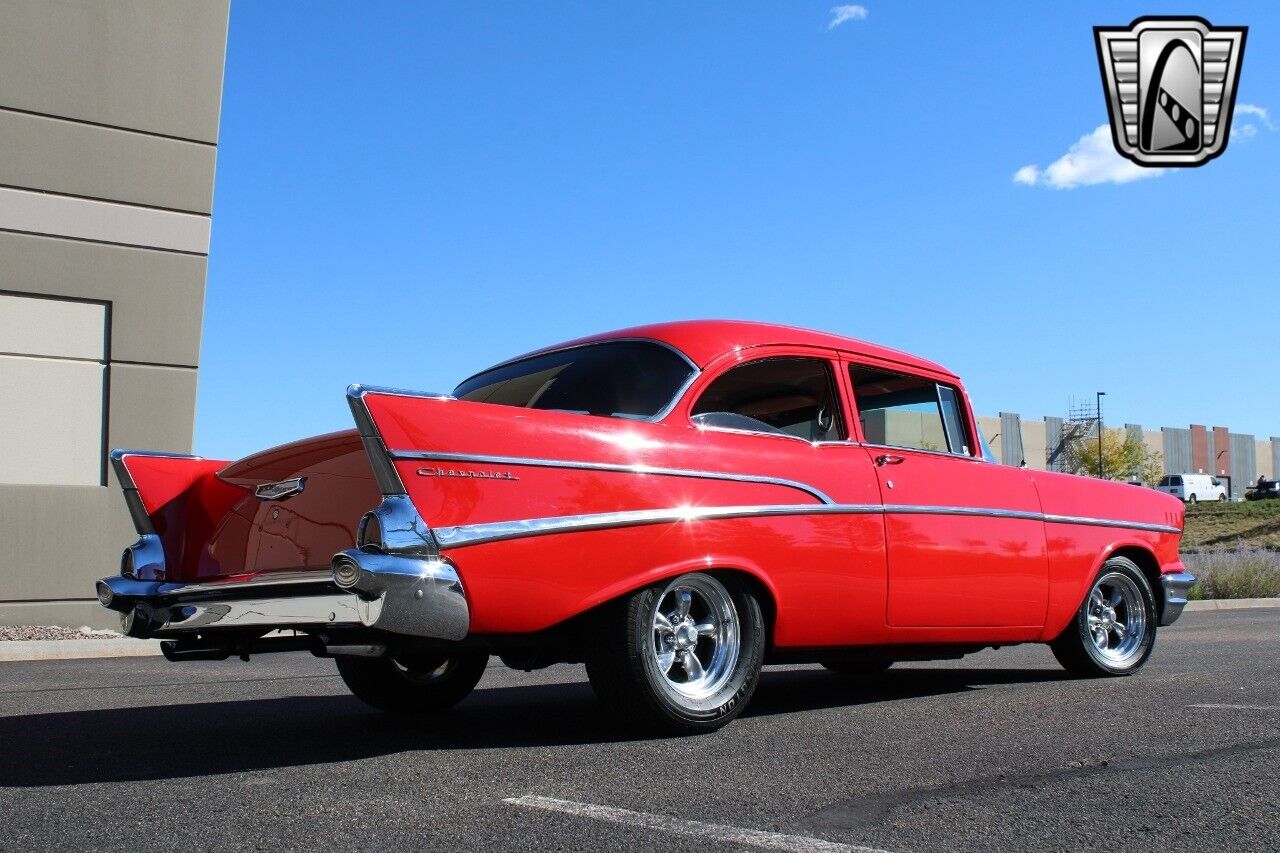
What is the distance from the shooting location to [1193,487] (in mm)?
69125

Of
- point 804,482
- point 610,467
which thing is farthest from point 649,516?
point 804,482

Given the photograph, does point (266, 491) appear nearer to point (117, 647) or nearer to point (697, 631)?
point (697, 631)

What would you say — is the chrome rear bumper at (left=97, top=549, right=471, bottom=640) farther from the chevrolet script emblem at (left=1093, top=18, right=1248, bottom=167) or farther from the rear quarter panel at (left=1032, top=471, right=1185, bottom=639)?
the chevrolet script emblem at (left=1093, top=18, right=1248, bottom=167)

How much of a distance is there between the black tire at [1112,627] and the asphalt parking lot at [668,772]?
0.32 meters

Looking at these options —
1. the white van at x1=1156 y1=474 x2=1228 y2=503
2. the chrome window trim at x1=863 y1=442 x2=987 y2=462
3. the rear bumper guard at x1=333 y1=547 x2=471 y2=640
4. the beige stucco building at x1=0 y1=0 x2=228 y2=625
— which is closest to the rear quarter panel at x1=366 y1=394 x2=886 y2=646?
the rear bumper guard at x1=333 y1=547 x2=471 y2=640

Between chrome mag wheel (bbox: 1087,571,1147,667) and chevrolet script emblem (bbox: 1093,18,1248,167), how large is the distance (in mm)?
3713

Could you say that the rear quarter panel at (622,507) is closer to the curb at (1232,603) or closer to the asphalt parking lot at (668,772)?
the asphalt parking lot at (668,772)

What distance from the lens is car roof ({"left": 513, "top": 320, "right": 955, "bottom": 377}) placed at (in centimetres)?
524

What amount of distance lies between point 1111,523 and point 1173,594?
0.85 meters

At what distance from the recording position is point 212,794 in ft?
11.8

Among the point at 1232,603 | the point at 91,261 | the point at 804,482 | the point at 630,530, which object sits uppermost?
the point at 91,261

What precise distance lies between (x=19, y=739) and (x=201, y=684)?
2851 millimetres

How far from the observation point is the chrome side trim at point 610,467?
4.12 m

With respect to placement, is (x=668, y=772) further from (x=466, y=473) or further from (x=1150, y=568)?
(x=1150, y=568)
